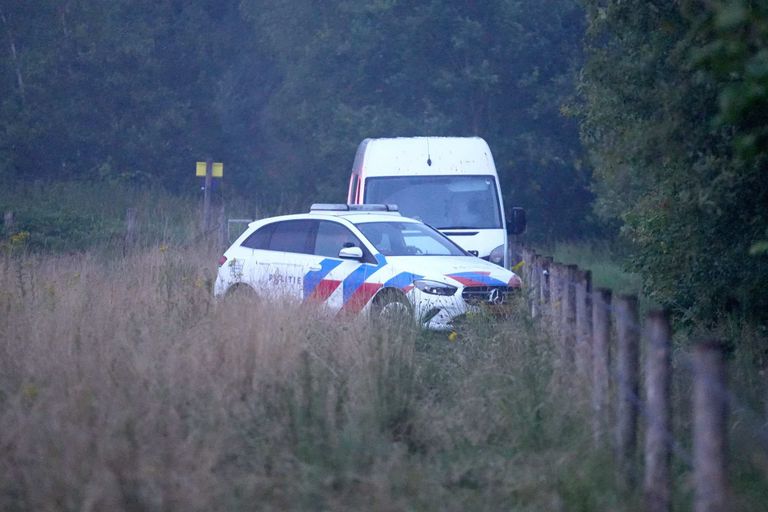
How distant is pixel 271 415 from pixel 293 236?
253 inches

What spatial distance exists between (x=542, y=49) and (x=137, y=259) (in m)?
21.0

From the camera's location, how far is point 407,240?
12.7m

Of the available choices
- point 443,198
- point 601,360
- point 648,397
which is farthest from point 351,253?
point 648,397

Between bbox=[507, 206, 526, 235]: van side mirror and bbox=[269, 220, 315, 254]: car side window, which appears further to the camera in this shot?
bbox=[507, 206, 526, 235]: van side mirror

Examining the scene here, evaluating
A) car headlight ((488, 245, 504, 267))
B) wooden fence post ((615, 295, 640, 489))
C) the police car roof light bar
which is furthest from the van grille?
wooden fence post ((615, 295, 640, 489))

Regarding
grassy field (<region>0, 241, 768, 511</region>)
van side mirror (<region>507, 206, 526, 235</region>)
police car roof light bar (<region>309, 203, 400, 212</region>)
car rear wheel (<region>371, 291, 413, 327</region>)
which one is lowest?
grassy field (<region>0, 241, 768, 511</region>)

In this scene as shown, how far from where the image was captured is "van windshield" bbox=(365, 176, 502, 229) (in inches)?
611

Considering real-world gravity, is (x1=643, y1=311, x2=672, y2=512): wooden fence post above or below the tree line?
below

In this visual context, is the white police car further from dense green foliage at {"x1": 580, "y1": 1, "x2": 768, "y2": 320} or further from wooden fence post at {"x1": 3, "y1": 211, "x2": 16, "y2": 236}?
wooden fence post at {"x1": 3, "y1": 211, "x2": 16, "y2": 236}

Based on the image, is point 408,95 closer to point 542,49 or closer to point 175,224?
point 542,49

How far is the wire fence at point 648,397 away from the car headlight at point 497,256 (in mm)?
6681

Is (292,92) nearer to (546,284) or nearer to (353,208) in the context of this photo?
(353,208)

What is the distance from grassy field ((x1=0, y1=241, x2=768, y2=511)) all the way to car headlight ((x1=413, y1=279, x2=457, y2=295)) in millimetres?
2314

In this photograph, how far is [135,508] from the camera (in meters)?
5.23
